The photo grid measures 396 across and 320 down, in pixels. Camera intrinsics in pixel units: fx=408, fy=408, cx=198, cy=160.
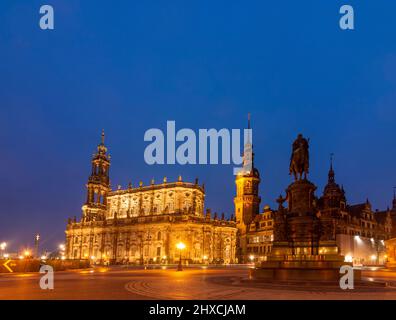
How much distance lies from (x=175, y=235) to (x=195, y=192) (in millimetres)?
14890

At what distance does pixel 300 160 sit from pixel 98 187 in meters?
107

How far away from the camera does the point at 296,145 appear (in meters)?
29.7

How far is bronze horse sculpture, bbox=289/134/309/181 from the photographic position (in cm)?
2873

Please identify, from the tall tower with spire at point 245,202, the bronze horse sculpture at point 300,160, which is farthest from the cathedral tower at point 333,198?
the bronze horse sculpture at point 300,160

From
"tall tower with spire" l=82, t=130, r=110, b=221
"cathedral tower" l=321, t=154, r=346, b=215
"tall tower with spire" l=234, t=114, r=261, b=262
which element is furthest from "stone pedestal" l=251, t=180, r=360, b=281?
"tall tower with spire" l=82, t=130, r=110, b=221

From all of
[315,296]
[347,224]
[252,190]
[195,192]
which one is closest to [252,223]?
[252,190]

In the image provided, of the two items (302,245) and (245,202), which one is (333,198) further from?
(302,245)

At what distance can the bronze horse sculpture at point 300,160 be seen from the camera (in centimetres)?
2873

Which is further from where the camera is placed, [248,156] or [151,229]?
[248,156]

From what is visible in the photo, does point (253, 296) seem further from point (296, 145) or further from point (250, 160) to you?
point (250, 160)

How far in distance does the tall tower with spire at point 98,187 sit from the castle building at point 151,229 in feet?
1.02

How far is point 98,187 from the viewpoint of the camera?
128 meters

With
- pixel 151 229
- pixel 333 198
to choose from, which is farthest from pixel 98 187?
pixel 333 198

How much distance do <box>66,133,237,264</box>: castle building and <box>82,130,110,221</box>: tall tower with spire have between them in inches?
12.2
